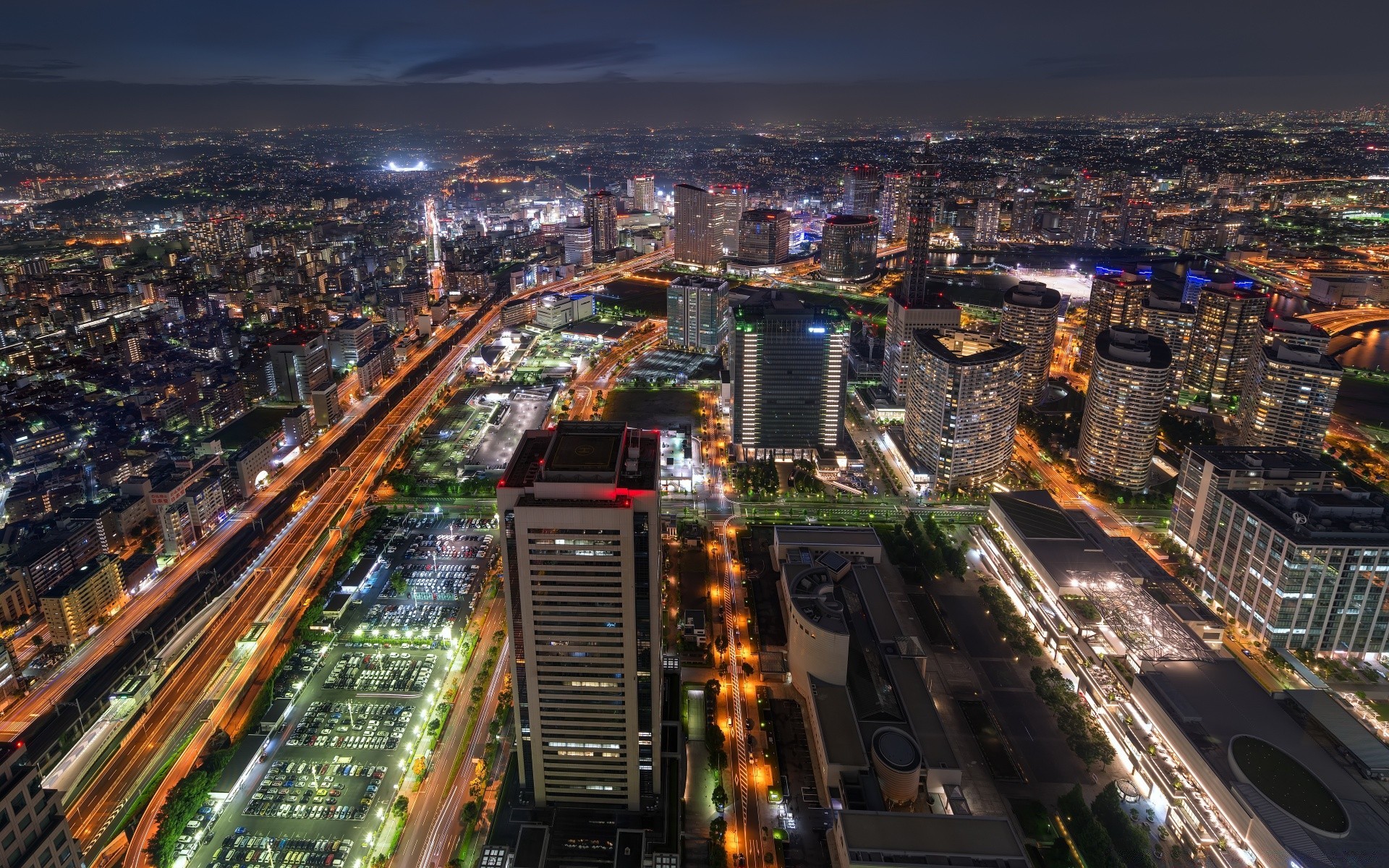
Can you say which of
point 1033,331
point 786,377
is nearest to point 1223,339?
point 1033,331

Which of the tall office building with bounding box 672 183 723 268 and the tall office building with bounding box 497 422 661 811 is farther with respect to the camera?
the tall office building with bounding box 672 183 723 268

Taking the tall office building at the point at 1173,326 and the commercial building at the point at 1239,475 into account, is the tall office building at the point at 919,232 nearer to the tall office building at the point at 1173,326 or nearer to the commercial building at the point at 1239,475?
the tall office building at the point at 1173,326

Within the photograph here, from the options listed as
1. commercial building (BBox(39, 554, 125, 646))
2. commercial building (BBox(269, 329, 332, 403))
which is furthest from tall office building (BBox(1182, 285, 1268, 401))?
commercial building (BBox(39, 554, 125, 646))

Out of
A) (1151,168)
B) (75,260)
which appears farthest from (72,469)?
(1151,168)

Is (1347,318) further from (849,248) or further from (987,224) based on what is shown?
(849,248)

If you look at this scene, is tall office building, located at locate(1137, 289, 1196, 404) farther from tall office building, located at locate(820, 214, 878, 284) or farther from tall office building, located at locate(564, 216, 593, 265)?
tall office building, located at locate(564, 216, 593, 265)

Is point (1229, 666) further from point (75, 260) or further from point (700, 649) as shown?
point (75, 260)

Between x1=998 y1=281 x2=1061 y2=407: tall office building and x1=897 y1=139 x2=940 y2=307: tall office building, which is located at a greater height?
x1=897 y1=139 x2=940 y2=307: tall office building

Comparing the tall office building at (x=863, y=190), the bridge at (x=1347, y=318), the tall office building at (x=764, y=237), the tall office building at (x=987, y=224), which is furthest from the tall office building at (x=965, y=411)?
the tall office building at (x=863, y=190)

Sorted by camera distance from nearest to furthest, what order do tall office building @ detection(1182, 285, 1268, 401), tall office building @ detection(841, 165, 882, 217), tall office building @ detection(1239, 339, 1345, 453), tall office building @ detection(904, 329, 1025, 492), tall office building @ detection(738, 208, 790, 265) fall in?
tall office building @ detection(1239, 339, 1345, 453)
tall office building @ detection(904, 329, 1025, 492)
tall office building @ detection(1182, 285, 1268, 401)
tall office building @ detection(738, 208, 790, 265)
tall office building @ detection(841, 165, 882, 217)
